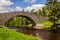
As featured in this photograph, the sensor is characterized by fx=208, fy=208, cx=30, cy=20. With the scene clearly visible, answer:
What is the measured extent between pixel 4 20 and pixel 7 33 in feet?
186

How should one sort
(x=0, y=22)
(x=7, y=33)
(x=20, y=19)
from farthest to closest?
1. (x=20, y=19)
2. (x=0, y=22)
3. (x=7, y=33)

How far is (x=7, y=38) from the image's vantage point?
752 inches

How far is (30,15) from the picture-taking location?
80500 mm

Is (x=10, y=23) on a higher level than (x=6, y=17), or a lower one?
lower

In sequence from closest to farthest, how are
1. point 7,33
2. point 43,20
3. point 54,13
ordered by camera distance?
point 7,33 < point 54,13 < point 43,20

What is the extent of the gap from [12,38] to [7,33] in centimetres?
148

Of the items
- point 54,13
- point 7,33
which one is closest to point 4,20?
point 54,13

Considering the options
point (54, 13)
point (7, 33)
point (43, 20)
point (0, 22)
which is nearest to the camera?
point (7, 33)

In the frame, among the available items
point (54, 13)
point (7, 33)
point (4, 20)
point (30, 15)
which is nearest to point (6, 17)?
point (4, 20)

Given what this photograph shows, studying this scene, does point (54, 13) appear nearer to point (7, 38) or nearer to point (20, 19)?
point (20, 19)

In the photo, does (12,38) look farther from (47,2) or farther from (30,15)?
(47,2)

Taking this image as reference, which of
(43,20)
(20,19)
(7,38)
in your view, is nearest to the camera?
(7,38)

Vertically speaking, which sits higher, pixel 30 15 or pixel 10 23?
pixel 30 15

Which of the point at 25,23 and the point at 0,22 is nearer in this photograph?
the point at 0,22
